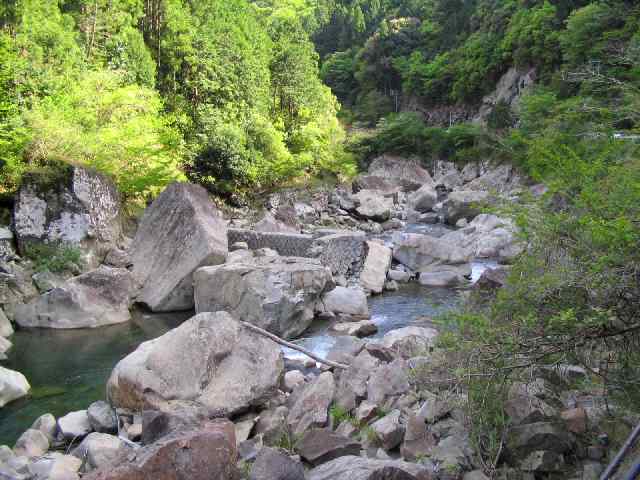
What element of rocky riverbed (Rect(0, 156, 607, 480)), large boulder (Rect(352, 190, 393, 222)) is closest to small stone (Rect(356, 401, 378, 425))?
rocky riverbed (Rect(0, 156, 607, 480))

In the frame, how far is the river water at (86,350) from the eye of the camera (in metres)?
7.54

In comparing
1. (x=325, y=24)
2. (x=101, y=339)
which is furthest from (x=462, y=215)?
(x=325, y=24)

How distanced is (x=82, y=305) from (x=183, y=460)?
24.5 feet

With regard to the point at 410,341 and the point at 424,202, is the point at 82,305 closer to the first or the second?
the point at 410,341

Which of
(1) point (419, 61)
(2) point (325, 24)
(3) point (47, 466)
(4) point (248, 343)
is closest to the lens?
(3) point (47, 466)

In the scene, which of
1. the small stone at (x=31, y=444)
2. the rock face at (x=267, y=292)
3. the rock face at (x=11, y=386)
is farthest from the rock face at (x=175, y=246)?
the small stone at (x=31, y=444)

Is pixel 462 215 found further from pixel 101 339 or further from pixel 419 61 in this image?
pixel 419 61

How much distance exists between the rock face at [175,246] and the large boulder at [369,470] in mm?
7895

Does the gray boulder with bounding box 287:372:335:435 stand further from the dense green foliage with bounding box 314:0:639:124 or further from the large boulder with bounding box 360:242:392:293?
the dense green foliage with bounding box 314:0:639:124

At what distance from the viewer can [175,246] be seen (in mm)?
12508

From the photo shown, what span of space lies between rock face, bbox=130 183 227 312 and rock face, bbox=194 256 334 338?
2.59 ft

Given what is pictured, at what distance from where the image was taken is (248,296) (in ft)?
34.7

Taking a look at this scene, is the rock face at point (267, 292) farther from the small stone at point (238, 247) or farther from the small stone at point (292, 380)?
the small stone at point (238, 247)

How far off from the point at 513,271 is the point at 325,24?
62.5 meters
